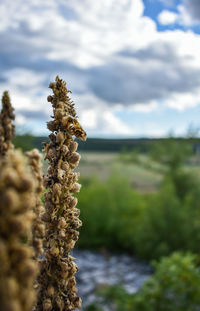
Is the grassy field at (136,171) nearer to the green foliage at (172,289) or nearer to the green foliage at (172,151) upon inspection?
the green foliage at (172,151)

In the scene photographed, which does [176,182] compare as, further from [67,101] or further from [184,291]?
[67,101]

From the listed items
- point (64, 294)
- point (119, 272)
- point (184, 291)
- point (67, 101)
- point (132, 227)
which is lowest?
point (119, 272)

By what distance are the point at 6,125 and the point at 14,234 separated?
58 centimetres

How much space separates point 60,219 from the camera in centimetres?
76

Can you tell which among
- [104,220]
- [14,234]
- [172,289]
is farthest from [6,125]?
[104,220]

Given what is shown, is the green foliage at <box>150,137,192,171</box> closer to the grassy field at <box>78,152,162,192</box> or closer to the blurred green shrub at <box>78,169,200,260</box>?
the grassy field at <box>78,152,162,192</box>

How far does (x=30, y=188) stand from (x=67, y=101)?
510mm

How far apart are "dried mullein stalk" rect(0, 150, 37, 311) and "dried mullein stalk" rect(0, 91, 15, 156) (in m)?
0.49

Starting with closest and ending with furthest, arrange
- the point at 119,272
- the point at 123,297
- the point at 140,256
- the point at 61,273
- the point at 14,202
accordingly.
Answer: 1. the point at 14,202
2. the point at 61,273
3. the point at 123,297
4. the point at 119,272
5. the point at 140,256

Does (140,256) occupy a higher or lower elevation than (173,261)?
lower

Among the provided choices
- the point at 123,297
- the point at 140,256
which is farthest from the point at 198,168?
the point at 123,297

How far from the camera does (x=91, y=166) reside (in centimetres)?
1271

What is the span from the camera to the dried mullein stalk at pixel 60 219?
76cm

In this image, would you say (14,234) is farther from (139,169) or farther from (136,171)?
(139,169)
